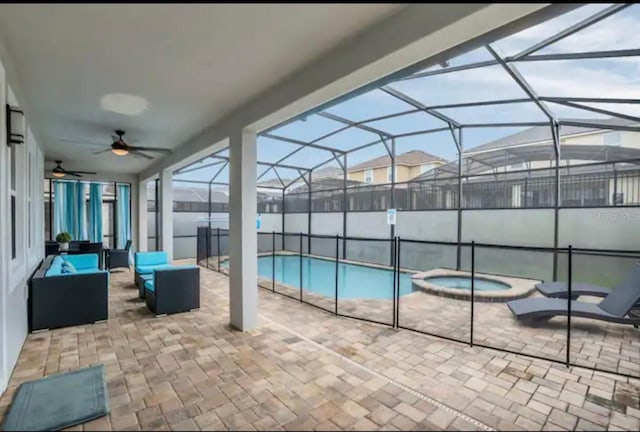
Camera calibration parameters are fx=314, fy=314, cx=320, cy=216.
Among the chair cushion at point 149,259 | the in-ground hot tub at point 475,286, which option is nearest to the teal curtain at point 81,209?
the chair cushion at point 149,259

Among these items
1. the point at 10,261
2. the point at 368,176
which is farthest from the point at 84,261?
the point at 368,176

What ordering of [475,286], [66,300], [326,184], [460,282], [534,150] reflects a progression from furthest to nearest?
[326,184] → [460,282] → [475,286] → [534,150] → [66,300]

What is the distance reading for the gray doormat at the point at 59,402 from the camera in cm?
212

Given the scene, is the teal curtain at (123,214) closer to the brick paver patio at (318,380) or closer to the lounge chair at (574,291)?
the brick paver patio at (318,380)

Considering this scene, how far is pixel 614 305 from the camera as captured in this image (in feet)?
12.5

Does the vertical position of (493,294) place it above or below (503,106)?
below

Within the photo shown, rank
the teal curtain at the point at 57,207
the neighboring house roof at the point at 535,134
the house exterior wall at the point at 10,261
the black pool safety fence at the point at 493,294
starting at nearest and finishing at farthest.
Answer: the house exterior wall at the point at 10,261
the black pool safety fence at the point at 493,294
the neighboring house roof at the point at 535,134
the teal curtain at the point at 57,207

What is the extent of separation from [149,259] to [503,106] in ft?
22.8

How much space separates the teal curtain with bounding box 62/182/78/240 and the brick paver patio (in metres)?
6.90

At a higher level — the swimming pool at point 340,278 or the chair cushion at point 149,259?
the chair cushion at point 149,259

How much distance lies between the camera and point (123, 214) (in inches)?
400

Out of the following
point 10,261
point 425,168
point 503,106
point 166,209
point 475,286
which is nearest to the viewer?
point 10,261

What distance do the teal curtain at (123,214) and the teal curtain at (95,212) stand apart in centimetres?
51

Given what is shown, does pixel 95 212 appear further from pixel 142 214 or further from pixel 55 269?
pixel 55 269
